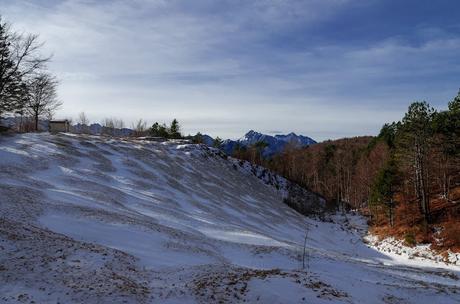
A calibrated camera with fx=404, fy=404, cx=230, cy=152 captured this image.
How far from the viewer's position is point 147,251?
17844mm

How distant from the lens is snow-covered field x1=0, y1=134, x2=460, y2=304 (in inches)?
487

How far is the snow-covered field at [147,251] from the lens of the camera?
12367 mm

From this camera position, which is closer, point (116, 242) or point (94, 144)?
point (116, 242)

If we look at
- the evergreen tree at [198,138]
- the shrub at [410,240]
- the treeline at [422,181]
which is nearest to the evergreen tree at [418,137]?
the treeline at [422,181]

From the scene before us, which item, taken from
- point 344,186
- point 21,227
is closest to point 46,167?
point 21,227

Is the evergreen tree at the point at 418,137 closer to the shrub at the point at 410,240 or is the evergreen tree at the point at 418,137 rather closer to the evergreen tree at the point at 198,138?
the shrub at the point at 410,240

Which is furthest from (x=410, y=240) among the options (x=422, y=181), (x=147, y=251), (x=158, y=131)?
(x=158, y=131)

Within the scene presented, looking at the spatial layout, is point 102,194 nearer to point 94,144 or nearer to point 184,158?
point 94,144

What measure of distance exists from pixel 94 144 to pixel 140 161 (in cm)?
729

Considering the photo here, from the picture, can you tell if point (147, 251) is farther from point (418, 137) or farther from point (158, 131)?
point (158, 131)

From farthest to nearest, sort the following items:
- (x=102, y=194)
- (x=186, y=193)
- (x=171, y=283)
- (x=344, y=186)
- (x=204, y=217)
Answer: (x=344, y=186), (x=186, y=193), (x=204, y=217), (x=102, y=194), (x=171, y=283)

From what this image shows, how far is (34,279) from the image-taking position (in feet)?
39.2

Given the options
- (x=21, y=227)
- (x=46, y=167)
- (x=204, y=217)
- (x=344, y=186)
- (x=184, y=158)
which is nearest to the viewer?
(x=21, y=227)

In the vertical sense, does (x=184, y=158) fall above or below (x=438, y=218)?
above
